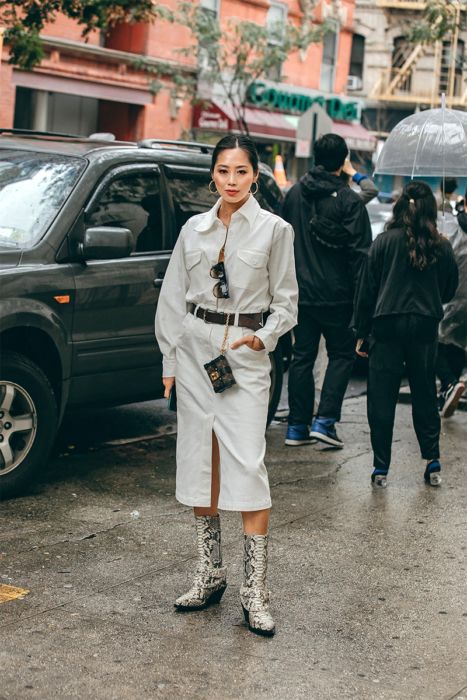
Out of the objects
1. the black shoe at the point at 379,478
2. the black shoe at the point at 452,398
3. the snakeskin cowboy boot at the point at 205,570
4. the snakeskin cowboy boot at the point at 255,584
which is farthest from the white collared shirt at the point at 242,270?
the black shoe at the point at 452,398

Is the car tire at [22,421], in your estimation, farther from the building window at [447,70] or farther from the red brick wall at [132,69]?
the building window at [447,70]

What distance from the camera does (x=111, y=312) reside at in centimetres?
736

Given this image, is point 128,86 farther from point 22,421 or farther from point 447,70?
point 447,70

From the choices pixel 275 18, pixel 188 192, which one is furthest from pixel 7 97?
pixel 188 192

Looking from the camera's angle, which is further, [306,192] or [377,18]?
[377,18]

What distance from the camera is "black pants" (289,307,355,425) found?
8.62 meters

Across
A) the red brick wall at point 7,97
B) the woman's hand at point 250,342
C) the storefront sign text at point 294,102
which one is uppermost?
the storefront sign text at point 294,102

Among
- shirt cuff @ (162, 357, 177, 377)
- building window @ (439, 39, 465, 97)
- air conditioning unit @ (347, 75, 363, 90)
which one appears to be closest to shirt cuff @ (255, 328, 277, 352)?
shirt cuff @ (162, 357, 177, 377)

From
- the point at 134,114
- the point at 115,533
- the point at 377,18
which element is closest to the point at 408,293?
the point at 115,533

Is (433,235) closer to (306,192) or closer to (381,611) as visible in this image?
(306,192)

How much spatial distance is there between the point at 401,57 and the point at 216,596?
40.4 m

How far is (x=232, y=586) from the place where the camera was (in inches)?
215

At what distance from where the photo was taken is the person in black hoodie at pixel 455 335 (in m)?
10.0

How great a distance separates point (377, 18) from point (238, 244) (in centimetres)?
3967
